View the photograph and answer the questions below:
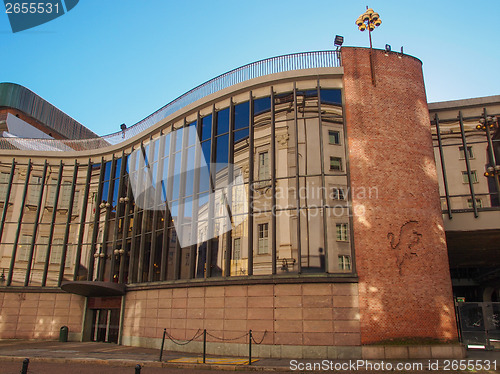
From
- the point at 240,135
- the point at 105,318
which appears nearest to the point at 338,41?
the point at 240,135

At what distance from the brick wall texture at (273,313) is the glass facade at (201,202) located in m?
0.89

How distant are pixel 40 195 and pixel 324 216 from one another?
22.4 meters

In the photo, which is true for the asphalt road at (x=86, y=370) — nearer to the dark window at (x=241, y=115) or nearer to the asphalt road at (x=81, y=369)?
the asphalt road at (x=81, y=369)

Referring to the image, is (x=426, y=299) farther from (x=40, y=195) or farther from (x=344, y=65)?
(x=40, y=195)

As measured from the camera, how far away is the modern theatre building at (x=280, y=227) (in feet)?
54.9

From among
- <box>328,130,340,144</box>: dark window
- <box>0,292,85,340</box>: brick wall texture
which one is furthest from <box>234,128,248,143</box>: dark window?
<box>0,292,85,340</box>: brick wall texture

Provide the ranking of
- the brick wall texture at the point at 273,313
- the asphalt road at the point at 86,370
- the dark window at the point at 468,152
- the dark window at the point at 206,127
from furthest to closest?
1. the dark window at the point at 206,127
2. the dark window at the point at 468,152
3. the brick wall texture at the point at 273,313
4. the asphalt road at the point at 86,370

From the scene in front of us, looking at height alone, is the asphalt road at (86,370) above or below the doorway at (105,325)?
below

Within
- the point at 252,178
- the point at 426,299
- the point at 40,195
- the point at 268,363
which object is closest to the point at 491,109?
the point at 426,299

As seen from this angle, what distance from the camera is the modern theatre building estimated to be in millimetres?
16734

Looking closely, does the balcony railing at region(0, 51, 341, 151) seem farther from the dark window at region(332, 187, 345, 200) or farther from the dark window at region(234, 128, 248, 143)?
the dark window at region(332, 187, 345, 200)

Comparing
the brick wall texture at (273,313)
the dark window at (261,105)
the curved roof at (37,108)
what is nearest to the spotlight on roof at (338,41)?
the dark window at (261,105)

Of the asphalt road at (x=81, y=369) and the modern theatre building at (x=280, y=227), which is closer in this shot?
the asphalt road at (x=81, y=369)

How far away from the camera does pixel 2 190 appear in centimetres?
3058
